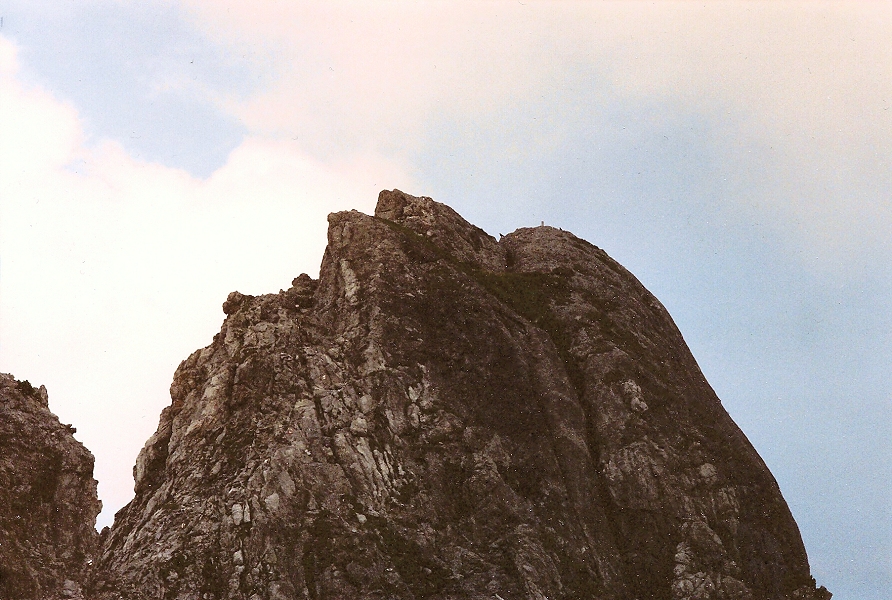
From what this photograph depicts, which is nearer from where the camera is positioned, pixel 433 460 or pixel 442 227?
pixel 433 460

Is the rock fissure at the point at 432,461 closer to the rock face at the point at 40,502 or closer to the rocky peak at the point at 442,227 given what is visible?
→ the rock face at the point at 40,502

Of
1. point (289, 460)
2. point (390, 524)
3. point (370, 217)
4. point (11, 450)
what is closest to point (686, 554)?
point (390, 524)

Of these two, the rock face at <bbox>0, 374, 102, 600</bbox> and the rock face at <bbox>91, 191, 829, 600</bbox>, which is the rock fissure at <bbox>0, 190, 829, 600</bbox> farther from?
the rock face at <bbox>0, 374, 102, 600</bbox>

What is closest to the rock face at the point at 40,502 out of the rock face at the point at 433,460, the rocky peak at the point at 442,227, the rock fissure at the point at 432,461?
the rock fissure at the point at 432,461

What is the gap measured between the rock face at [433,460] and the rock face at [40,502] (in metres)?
4.43

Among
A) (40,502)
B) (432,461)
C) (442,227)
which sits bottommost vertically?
(40,502)

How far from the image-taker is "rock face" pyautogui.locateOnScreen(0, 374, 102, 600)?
4272cm

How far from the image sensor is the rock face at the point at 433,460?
55469mm

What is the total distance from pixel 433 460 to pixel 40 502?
1022 inches

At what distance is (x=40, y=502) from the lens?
4538 centimetres

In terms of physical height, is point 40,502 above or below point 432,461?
below

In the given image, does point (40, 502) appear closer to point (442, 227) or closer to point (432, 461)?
point (432, 461)

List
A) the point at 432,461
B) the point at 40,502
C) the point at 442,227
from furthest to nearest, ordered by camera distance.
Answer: the point at 442,227 < the point at 432,461 < the point at 40,502

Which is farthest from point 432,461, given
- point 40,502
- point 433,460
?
point 40,502
